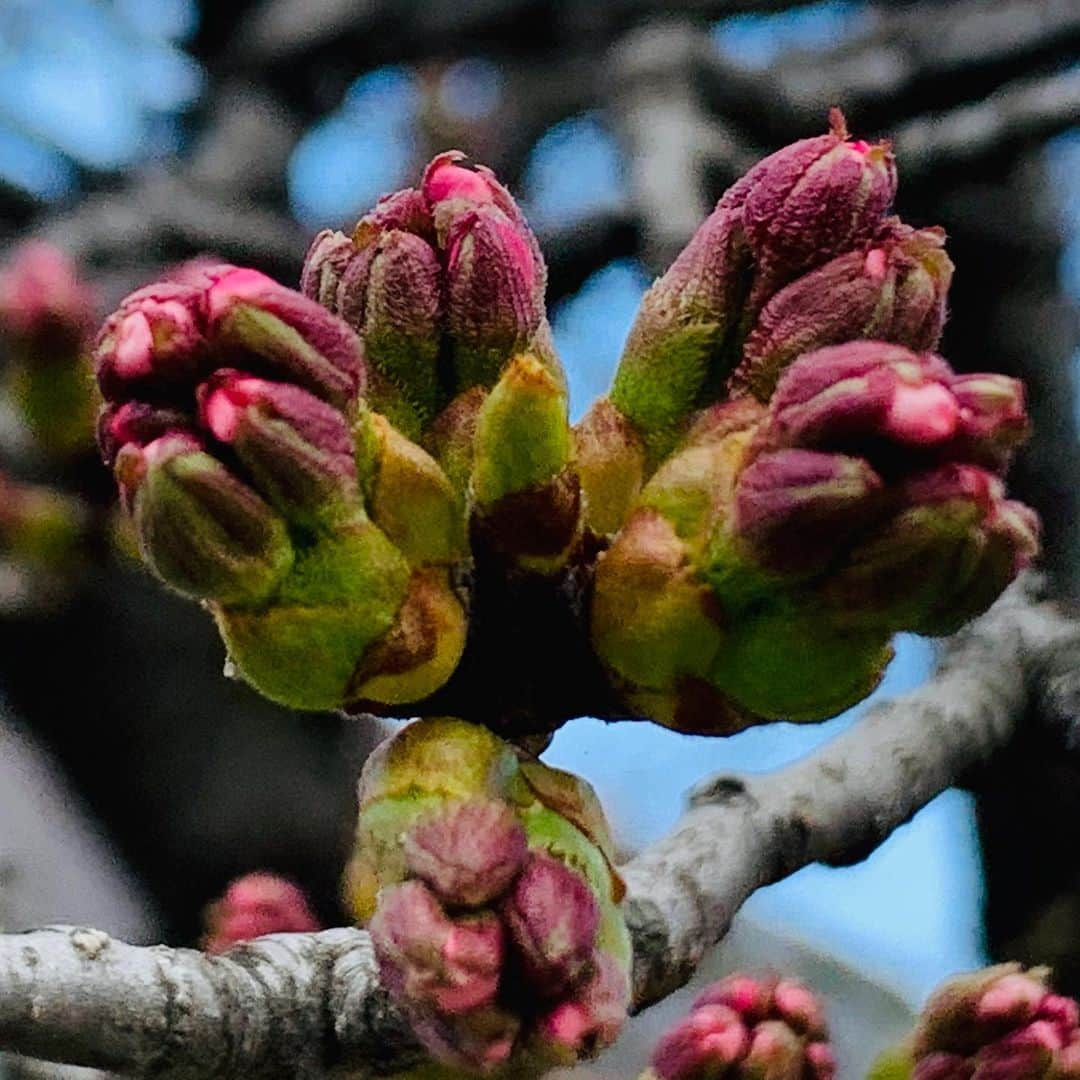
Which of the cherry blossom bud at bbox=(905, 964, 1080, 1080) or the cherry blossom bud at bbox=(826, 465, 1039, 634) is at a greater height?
the cherry blossom bud at bbox=(826, 465, 1039, 634)

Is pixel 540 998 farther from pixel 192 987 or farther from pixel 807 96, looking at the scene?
pixel 807 96

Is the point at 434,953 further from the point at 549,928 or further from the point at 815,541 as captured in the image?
the point at 815,541

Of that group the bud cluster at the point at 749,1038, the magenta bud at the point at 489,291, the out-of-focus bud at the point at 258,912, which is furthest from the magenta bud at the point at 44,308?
the bud cluster at the point at 749,1038

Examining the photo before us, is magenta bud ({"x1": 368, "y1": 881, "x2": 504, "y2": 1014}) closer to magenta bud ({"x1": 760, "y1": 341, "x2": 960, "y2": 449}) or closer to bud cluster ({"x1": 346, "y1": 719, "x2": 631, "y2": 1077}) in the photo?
bud cluster ({"x1": 346, "y1": 719, "x2": 631, "y2": 1077})

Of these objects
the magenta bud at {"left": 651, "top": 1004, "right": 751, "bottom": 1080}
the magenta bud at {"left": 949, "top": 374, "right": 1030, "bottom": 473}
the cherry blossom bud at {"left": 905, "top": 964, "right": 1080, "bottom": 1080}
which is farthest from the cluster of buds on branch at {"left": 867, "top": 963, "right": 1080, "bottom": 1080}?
the magenta bud at {"left": 949, "top": 374, "right": 1030, "bottom": 473}

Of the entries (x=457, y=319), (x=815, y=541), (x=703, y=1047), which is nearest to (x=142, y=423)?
(x=457, y=319)

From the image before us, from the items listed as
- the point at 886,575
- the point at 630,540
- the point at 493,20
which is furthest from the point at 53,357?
the point at 493,20

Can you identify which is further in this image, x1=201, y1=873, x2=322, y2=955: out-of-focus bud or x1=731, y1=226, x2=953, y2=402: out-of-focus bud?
x1=201, y1=873, x2=322, y2=955: out-of-focus bud
